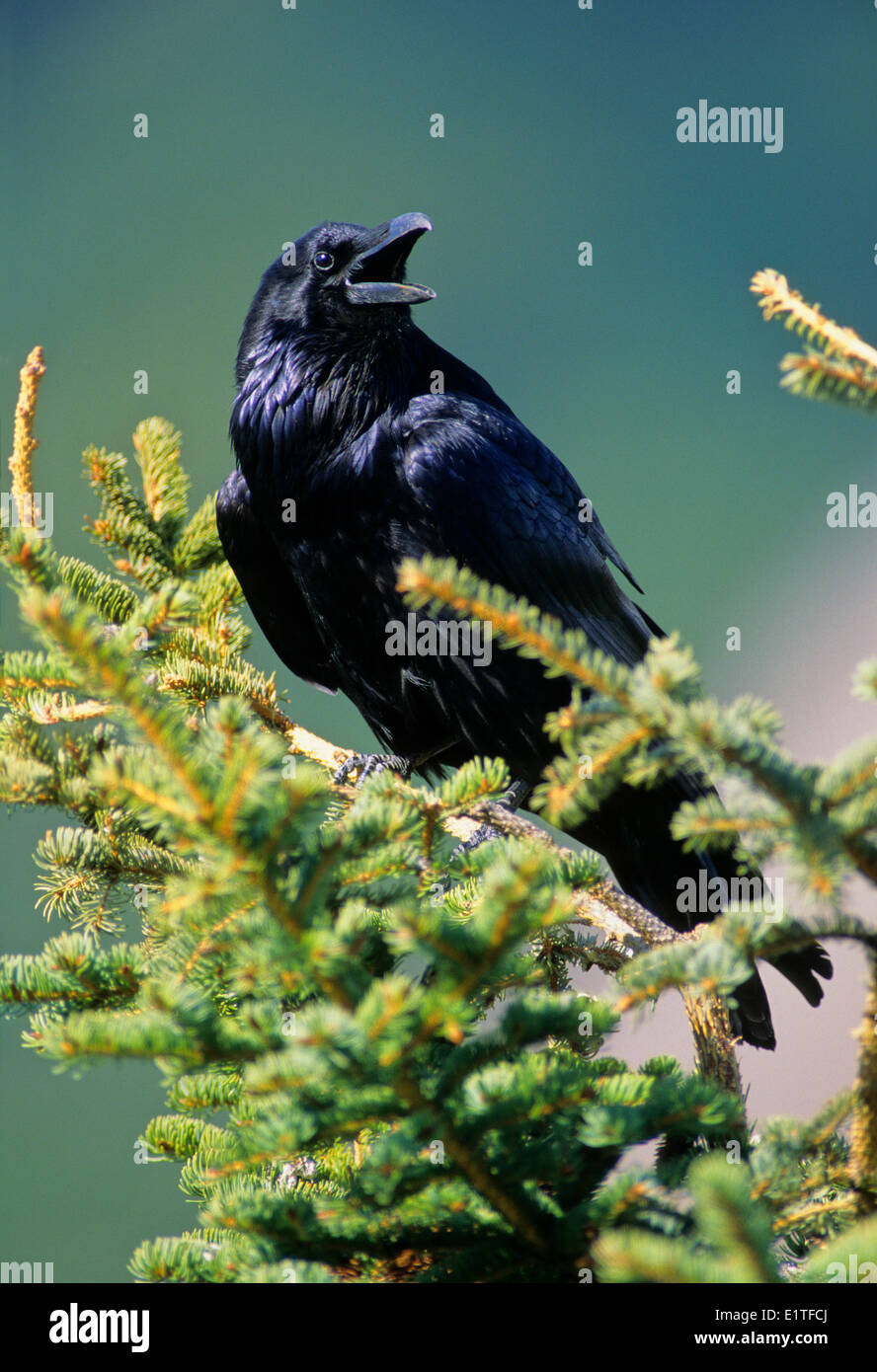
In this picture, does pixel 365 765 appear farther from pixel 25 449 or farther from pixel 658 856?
pixel 25 449

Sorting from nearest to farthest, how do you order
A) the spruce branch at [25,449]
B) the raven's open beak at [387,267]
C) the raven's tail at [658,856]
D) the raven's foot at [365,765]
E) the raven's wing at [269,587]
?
the spruce branch at [25,449], the raven's foot at [365,765], the raven's tail at [658,856], the raven's open beak at [387,267], the raven's wing at [269,587]

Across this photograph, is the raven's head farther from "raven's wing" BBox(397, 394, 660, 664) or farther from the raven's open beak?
"raven's wing" BBox(397, 394, 660, 664)

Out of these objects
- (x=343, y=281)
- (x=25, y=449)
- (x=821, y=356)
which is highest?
(x=343, y=281)

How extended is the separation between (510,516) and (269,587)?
498mm

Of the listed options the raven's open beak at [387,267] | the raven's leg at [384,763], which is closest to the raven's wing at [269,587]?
the raven's leg at [384,763]

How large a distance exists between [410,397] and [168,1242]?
55.1 inches

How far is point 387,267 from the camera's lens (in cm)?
188

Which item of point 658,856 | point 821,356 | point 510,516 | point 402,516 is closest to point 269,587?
point 402,516

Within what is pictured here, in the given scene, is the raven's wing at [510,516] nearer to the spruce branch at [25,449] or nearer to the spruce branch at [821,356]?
the spruce branch at [25,449]

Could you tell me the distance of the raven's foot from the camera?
156 cm

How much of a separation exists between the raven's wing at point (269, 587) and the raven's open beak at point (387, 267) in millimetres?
372

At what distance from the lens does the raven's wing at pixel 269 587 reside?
1926mm

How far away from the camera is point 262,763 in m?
0.54
